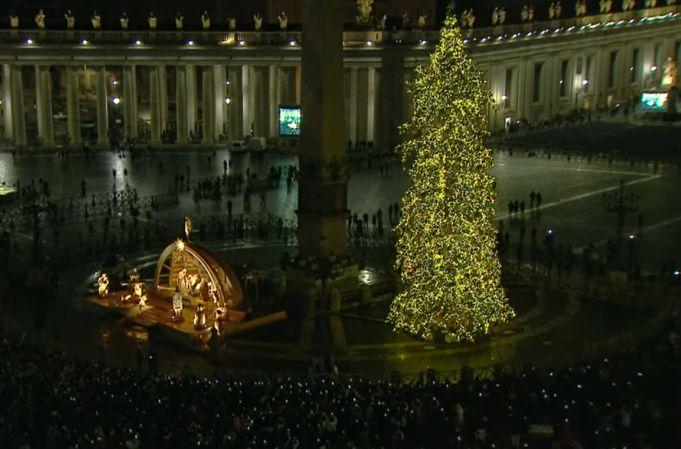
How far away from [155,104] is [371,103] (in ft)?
53.6

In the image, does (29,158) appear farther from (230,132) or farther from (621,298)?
(621,298)

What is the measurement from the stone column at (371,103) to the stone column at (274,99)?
687 cm

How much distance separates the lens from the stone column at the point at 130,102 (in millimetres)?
79938

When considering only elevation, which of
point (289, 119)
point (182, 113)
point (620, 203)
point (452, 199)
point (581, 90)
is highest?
point (581, 90)

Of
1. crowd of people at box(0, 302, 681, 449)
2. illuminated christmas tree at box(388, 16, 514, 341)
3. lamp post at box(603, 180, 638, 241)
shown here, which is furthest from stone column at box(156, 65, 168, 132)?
crowd of people at box(0, 302, 681, 449)

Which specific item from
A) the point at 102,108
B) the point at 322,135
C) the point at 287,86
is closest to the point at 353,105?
the point at 287,86

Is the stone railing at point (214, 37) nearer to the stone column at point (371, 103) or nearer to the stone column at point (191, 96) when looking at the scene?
the stone column at point (371, 103)

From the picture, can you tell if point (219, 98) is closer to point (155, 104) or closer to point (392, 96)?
point (155, 104)

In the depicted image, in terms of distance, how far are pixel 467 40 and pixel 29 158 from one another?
116ft

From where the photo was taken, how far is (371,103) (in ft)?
273

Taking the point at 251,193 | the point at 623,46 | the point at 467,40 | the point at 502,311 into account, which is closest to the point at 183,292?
the point at 502,311

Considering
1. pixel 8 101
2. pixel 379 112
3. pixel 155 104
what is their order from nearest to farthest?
pixel 8 101
pixel 379 112
pixel 155 104

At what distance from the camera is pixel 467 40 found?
86.9 metres

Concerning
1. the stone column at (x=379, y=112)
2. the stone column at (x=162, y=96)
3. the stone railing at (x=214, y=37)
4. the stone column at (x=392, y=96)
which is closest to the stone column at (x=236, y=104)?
the stone railing at (x=214, y=37)
